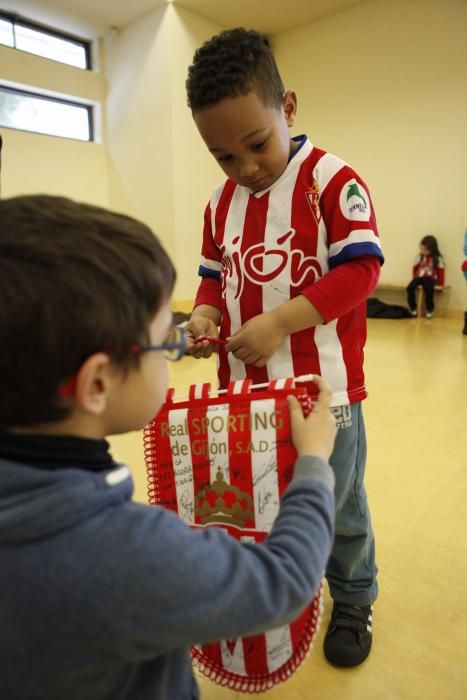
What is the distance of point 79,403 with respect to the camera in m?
0.48

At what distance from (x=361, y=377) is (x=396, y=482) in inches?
32.2

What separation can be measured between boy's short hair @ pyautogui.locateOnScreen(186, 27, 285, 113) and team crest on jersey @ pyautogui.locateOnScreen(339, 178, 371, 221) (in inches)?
7.8

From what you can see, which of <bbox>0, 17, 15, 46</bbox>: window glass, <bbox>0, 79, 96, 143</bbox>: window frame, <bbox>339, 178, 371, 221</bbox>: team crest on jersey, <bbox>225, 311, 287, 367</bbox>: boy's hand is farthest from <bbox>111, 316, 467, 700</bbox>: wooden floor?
<bbox>0, 17, 15, 46</bbox>: window glass

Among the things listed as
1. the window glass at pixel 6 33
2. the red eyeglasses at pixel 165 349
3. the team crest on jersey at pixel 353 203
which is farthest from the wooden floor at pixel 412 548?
the window glass at pixel 6 33

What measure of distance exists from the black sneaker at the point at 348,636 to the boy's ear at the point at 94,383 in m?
0.79

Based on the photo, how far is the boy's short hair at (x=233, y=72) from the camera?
0.86m

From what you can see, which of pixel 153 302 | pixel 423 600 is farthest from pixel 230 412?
pixel 423 600

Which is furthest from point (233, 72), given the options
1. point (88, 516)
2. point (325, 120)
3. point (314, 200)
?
point (325, 120)

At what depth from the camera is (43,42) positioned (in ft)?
19.2

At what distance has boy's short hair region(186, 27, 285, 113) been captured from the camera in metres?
0.86

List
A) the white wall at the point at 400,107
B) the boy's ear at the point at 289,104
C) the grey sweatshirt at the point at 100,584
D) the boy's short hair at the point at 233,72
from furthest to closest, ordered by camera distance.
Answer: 1. the white wall at the point at 400,107
2. the boy's ear at the point at 289,104
3. the boy's short hair at the point at 233,72
4. the grey sweatshirt at the point at 100,584

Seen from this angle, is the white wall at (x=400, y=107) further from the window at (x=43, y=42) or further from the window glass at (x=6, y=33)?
the window glass at (x=6, y=33)

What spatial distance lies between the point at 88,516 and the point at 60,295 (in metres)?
0.19

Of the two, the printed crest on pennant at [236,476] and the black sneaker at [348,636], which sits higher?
the printed crest on pennant at [236,476]
